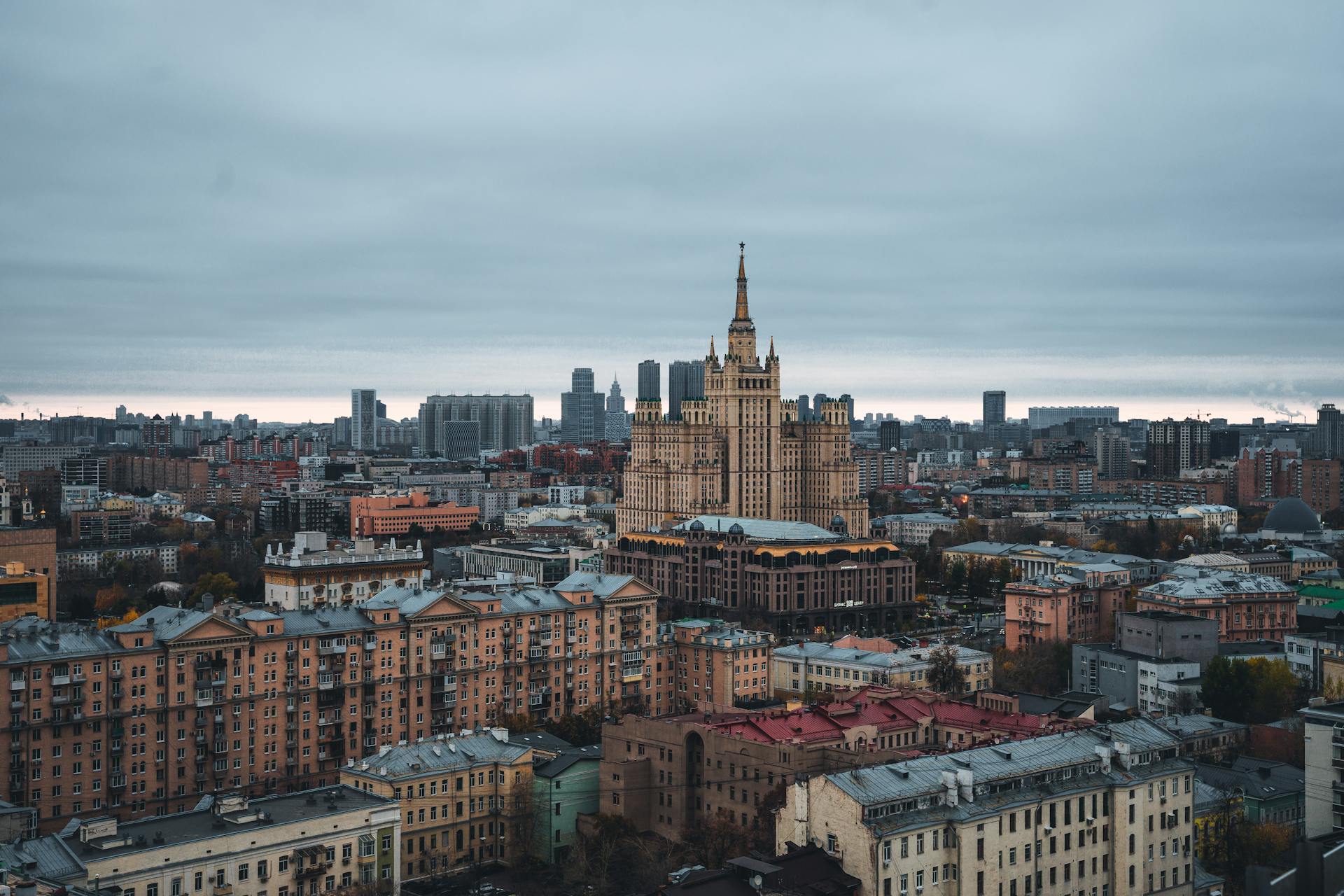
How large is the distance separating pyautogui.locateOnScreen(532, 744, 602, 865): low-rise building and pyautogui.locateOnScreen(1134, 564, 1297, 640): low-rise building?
38.0 metres

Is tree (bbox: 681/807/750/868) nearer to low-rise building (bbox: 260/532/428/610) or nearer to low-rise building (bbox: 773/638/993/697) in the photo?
low-rise building (bbox: 773/638/993/697)

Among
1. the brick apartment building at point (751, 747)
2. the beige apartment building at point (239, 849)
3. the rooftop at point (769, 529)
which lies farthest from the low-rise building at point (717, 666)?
the rooftop at point (769, 529)

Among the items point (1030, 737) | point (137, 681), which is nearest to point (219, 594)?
point (137, 681)

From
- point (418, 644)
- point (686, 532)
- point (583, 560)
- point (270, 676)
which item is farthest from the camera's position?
point (583, 560)

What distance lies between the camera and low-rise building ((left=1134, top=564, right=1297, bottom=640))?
71375mm

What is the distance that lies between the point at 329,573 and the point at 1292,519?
77.7 meters

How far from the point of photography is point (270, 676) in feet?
158

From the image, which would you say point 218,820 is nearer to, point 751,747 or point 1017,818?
point 751,747

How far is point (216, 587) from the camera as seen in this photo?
86.1 meters

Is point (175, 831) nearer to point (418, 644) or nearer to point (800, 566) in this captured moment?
point (418, 644)

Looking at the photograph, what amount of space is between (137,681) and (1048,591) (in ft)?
145

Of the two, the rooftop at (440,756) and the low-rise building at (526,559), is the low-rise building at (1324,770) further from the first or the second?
the low-rise building at (526,559)

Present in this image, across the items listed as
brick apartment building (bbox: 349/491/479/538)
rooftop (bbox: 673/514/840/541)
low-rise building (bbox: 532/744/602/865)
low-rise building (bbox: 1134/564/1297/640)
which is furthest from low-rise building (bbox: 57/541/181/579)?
low-rise building (bbox: 532/744/602/865)

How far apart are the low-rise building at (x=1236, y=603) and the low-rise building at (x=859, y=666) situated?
12871mm
